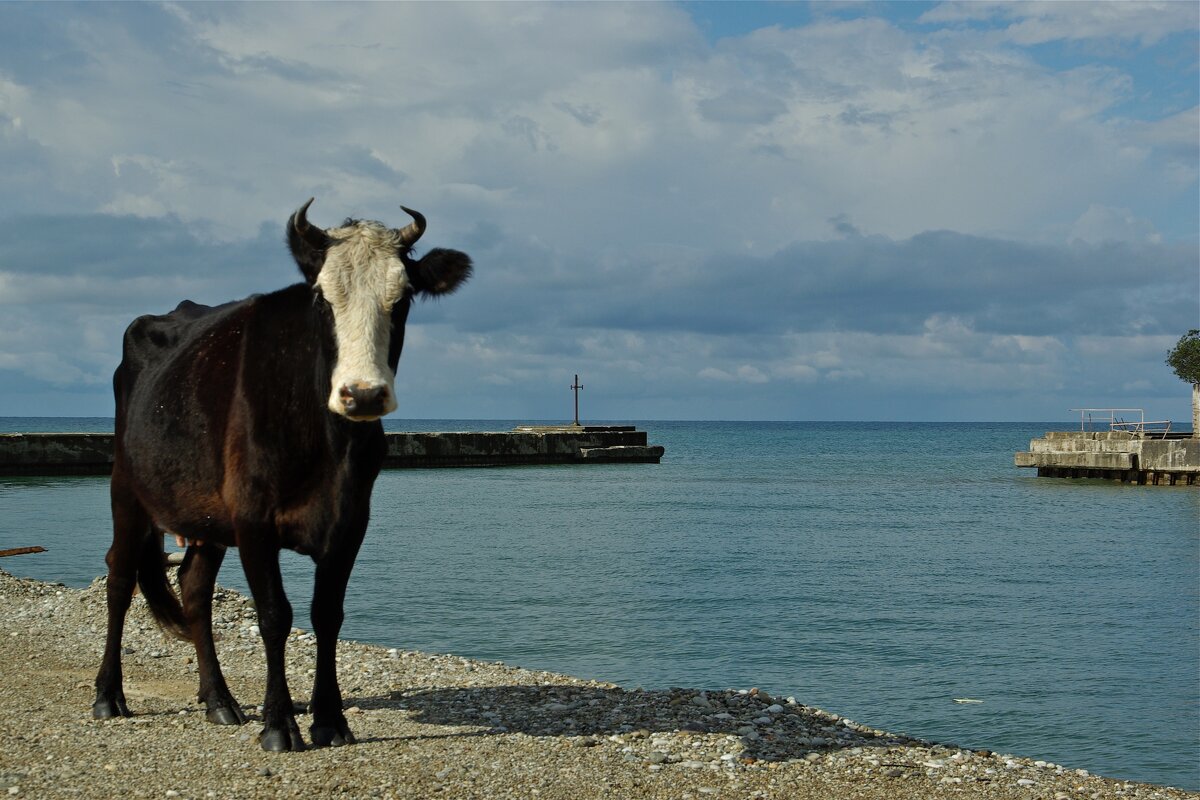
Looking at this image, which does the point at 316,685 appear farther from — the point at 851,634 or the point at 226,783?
the point at 851,634

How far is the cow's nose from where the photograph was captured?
6043 millimetres

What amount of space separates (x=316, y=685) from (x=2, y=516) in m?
33.9

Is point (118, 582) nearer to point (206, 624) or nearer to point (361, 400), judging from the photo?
point (206, 624)

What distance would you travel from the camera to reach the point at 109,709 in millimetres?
7910

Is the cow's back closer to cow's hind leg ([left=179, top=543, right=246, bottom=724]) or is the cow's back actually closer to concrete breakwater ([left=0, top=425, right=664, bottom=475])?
cow's hind leg ([left=179, top=543, right=246, bottom=724])

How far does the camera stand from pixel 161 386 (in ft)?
25.5

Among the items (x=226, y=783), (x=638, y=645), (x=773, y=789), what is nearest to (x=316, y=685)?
(x=226, y=783)

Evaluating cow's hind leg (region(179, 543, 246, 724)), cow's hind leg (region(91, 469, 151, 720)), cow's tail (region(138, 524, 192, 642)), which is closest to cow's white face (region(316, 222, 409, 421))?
cow's hind leg (region(179, 543, 246, 724))

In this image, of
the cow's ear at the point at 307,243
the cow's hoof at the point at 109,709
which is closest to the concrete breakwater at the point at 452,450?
the cow's hoof at the point at 109,709

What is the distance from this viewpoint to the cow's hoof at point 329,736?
708 centimetres

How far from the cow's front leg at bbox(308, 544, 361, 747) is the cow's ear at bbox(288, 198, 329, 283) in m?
1.63

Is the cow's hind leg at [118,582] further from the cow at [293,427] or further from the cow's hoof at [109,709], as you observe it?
the cow at [293,427]

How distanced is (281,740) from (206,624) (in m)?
1.58

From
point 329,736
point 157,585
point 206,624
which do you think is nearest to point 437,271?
point 329,736
